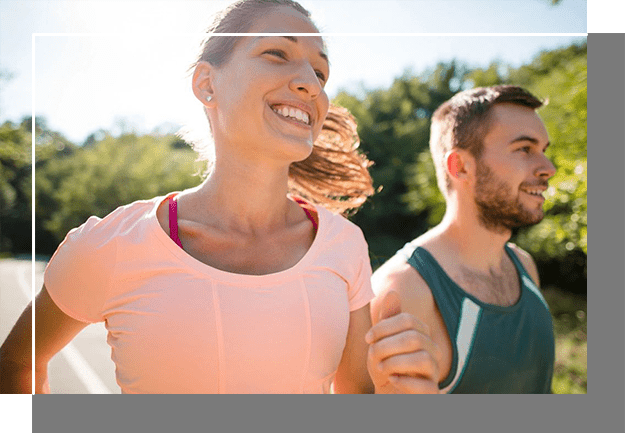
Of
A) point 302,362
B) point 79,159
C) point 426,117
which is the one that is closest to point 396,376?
point 302,362

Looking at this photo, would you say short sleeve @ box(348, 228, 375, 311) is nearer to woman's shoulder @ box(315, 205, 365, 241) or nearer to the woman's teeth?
woman's shoulder @ box(315, 205, 365, 241)

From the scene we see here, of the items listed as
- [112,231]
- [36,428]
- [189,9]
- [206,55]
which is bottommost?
[36,428]

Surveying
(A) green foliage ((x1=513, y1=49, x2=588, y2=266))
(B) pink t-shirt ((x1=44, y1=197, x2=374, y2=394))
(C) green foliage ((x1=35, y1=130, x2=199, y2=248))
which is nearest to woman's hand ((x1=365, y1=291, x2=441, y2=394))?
(B) pink t-shirt ((x1=44, y1=197, x2=374, y2=394))

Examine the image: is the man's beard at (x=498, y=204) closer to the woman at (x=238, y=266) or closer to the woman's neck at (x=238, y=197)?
the woman at (x=238, y=266)

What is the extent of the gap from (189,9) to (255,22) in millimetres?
210

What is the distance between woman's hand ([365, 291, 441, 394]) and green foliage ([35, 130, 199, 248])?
0.70 m

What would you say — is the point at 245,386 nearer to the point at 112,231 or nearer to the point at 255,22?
the point at 112,231

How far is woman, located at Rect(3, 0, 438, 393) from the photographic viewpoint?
0.81m

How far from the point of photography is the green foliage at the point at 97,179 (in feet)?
4.15

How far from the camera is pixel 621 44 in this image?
108cm

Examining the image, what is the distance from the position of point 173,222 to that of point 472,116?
2.88 ft

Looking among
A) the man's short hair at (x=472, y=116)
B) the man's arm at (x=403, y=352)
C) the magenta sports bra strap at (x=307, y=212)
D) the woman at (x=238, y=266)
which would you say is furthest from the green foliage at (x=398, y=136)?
the man's arm at (x=403, y=352)

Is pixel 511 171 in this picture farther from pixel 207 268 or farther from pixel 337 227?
pixel 207 268

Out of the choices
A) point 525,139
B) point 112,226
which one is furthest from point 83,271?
point 525,139
